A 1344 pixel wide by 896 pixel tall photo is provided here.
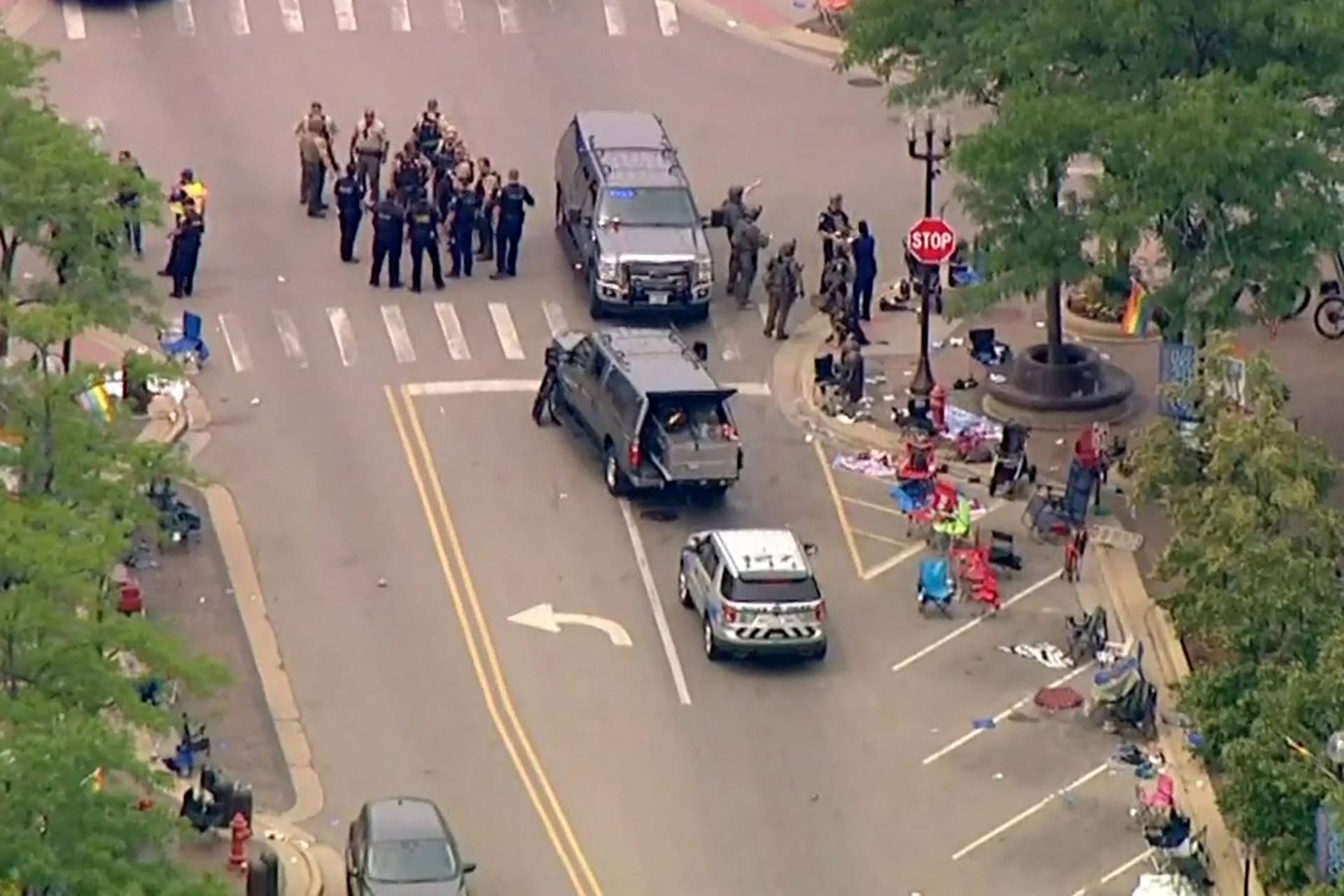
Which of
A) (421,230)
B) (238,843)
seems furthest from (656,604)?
(421,230)

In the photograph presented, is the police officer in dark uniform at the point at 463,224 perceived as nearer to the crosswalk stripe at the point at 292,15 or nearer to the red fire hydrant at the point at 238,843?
the crosswalk stripe at the point at 292,15

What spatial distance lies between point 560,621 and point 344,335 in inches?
388

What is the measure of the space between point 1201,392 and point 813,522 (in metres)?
6.33

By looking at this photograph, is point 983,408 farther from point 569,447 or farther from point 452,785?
point 452,785

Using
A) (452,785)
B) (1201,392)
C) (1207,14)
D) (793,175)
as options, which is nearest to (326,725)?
(452,785)

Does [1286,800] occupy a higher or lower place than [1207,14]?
lower

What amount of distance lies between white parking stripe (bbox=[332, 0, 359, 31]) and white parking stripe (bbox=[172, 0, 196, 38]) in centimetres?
268

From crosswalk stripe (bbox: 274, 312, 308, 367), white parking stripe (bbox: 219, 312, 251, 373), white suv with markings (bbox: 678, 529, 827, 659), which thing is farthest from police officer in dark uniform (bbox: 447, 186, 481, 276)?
white suv with markings (bbox: 678, 529, 827, 659)

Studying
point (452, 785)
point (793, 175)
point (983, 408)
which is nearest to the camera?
point (452, 785)

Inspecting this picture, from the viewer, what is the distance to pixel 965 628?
52.1 metres

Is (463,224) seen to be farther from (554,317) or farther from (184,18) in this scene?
(184,18)

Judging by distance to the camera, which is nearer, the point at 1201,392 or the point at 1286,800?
the point at 1286,800

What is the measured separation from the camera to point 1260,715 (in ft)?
149

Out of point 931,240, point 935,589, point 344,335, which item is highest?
point 931,240
